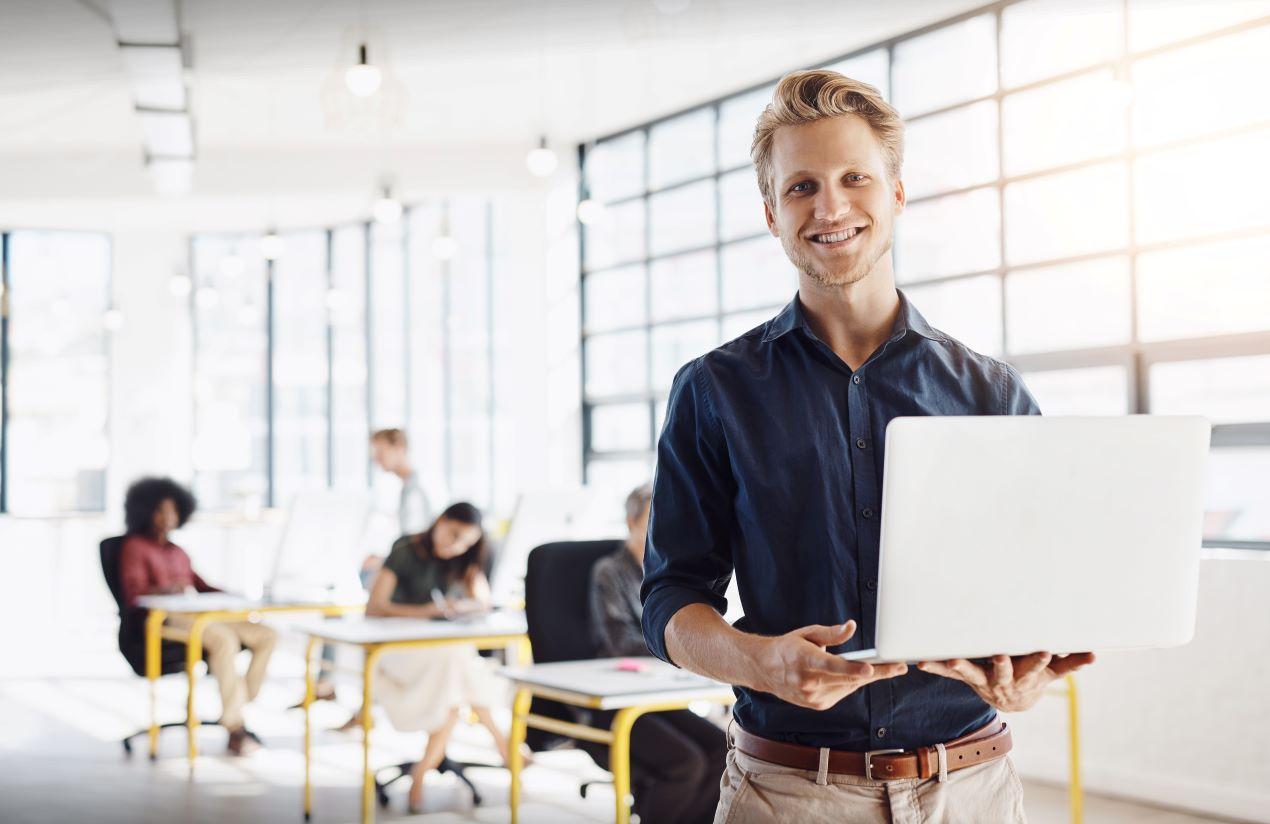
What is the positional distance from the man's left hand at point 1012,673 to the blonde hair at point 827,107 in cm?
50

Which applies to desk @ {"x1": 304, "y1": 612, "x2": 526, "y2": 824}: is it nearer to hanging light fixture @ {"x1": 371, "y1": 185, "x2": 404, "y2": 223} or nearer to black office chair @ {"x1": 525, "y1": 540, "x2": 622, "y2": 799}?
black office chair @ {"x1": 525, "y1": 540, "x2": 622, "y2": 799}

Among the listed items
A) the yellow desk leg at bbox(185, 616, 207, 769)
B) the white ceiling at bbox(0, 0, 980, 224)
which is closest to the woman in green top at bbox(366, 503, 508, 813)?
the yellow desk leg at bbox(185, 616, 207, 769)

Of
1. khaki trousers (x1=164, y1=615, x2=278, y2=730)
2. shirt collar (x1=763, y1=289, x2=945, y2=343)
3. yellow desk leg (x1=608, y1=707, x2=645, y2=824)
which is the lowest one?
khaki trousers (x1=164, y1=615, x2=278, y2=730)

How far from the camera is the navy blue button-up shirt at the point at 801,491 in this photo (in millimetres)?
1300

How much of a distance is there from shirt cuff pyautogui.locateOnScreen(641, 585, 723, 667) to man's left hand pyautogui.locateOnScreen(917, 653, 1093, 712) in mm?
272

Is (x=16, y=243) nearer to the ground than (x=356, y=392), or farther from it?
farther from it

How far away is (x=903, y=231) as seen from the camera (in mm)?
6660

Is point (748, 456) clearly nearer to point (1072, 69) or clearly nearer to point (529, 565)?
point (529, 565)

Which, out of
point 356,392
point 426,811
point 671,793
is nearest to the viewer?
point 671,793

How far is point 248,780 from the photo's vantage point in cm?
550

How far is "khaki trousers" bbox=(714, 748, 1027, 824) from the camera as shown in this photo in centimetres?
127

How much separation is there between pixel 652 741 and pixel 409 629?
113 centimetres

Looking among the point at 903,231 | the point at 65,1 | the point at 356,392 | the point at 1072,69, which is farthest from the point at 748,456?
the point at 356,392

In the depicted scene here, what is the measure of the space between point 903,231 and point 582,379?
293 centimetres
